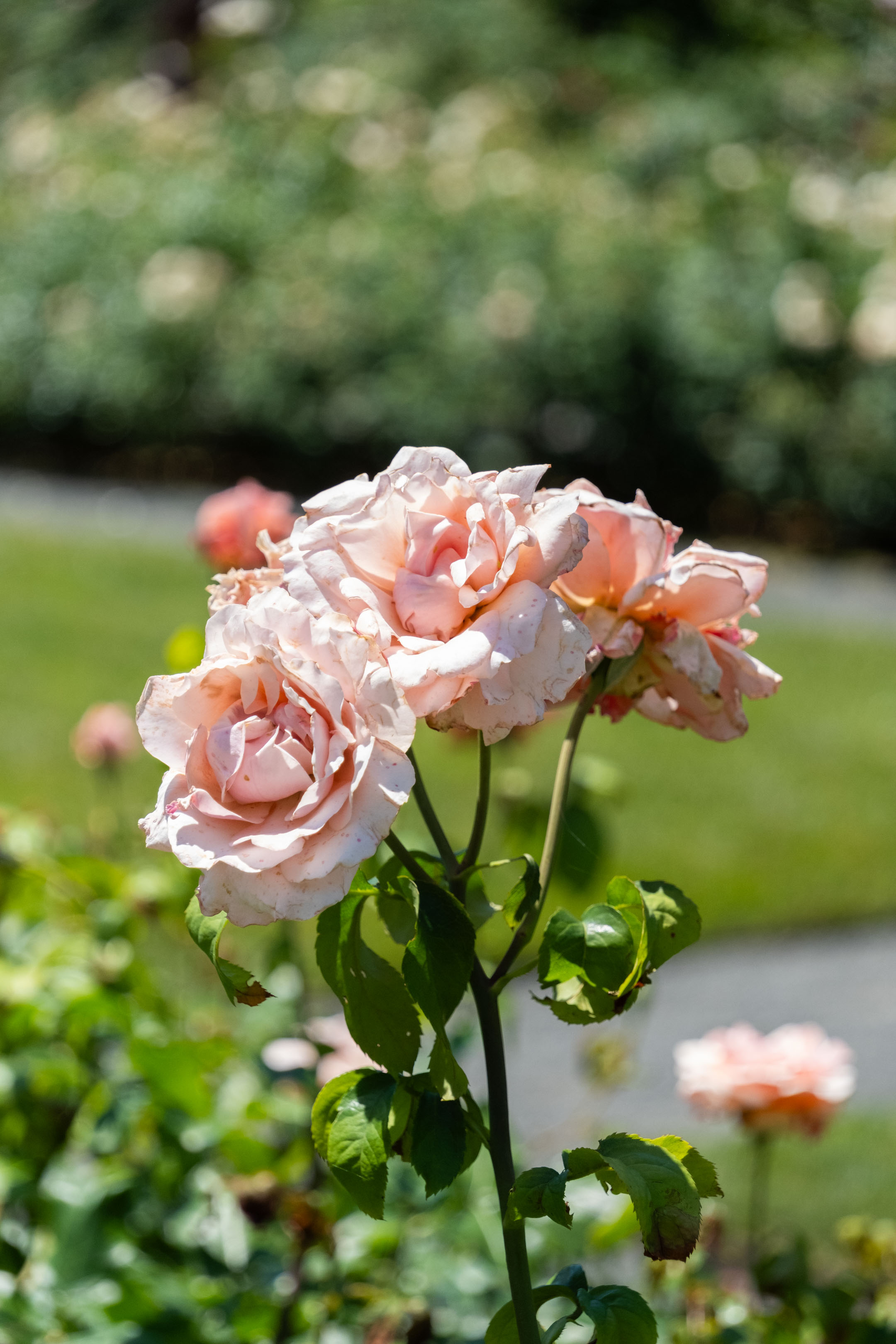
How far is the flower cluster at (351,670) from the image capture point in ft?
2.49

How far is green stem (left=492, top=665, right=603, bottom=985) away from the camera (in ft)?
3.03

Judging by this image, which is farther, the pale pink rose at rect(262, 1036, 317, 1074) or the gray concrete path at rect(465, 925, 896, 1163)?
the gray concrete path at rect(465, 925, 896, 1163)

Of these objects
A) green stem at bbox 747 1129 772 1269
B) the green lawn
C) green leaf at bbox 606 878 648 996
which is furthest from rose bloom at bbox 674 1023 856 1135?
the green lawn

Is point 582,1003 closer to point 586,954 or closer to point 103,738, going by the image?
point 586,954

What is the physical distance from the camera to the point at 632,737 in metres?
5.30

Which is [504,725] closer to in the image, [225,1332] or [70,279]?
[225,1332]

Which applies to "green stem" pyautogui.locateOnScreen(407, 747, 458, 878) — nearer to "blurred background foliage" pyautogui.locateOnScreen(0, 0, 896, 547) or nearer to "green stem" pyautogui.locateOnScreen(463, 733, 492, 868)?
"green stem" pyautogui.locateOnScreen(463, 733, 492, 868)

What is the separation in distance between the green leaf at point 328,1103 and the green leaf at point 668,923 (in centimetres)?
20

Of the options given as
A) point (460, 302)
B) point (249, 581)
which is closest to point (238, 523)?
point (249, 581)

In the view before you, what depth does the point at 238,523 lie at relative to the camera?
1.73m

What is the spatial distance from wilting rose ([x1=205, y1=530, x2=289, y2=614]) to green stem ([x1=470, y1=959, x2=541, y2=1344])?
262 millimetres

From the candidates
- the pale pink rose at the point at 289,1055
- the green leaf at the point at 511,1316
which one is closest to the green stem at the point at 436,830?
the green leaf at the point at 511,1316

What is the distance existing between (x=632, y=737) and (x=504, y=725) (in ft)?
14.9

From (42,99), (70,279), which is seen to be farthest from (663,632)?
(42,99)
